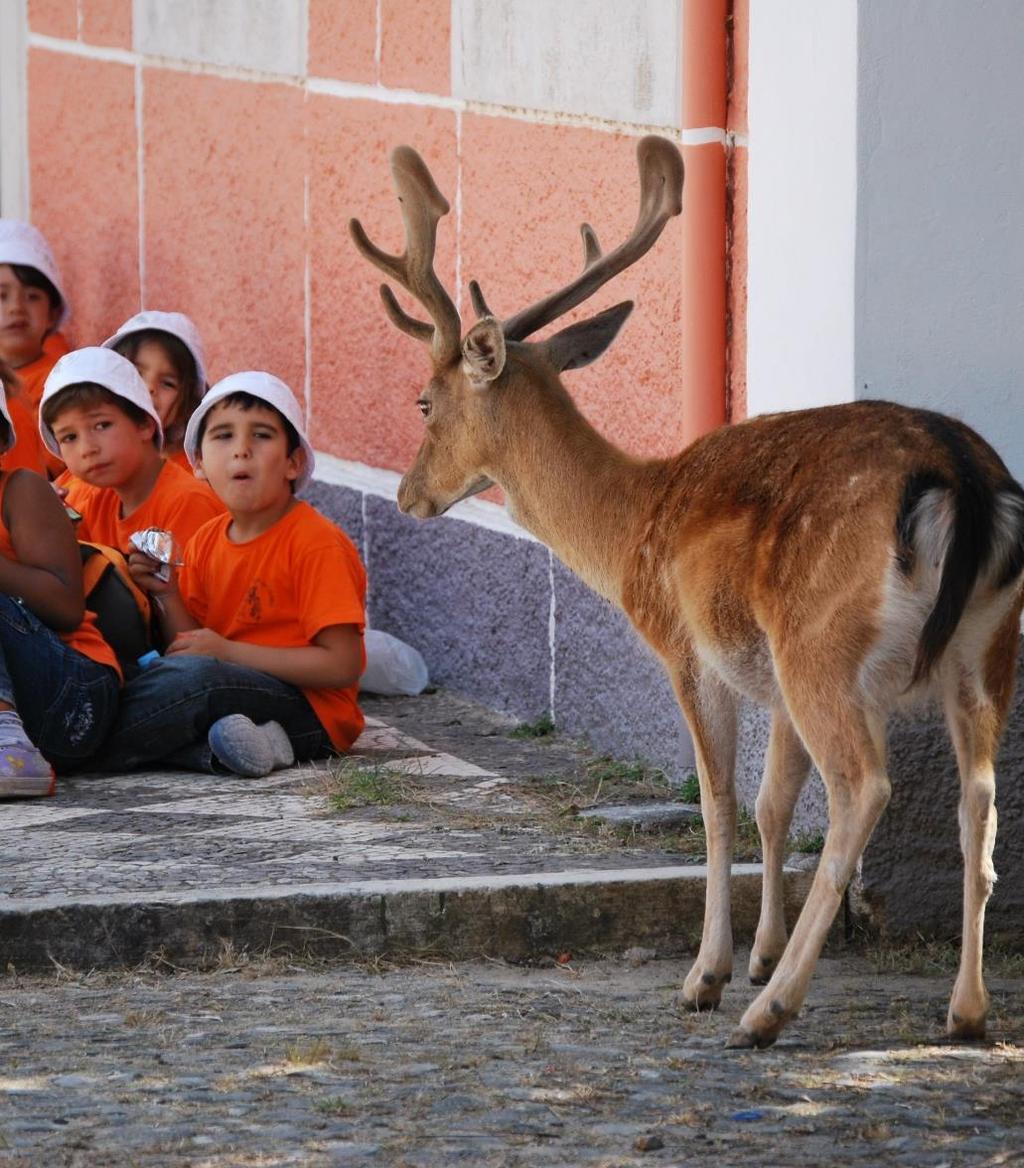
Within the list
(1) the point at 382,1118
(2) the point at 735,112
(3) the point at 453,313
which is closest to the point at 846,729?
(1) the point at 382,1118

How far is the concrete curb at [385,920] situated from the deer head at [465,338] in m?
0.98

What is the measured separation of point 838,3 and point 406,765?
253cm

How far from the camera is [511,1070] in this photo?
3.77 meters

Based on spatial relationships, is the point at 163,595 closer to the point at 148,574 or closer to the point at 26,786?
the point at 148,574

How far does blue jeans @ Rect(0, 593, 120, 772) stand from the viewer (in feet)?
19.1

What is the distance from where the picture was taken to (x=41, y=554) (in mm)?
5867

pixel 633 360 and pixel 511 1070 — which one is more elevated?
pixel 633 360

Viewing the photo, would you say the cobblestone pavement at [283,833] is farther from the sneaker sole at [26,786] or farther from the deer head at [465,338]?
the deer head at [465,338]

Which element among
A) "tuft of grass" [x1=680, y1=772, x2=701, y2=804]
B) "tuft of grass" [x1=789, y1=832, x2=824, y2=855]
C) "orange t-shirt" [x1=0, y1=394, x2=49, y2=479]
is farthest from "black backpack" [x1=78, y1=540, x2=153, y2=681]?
"tuft of grass" [x1=789, y1=832, x2=824, y2=855]

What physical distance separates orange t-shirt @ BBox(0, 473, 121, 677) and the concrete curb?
4.94 ft

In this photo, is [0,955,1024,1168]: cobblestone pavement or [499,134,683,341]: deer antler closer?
[0,955,1024,1168]: cobblestone pavement

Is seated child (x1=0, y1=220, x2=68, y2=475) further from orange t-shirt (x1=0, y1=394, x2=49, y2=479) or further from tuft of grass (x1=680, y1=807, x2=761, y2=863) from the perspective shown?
tuft of grass (x1=680, y1=807, x2=761, y2=863)

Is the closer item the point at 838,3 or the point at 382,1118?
the point at 382,1118

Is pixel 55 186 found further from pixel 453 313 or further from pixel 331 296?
pixel 453 313
